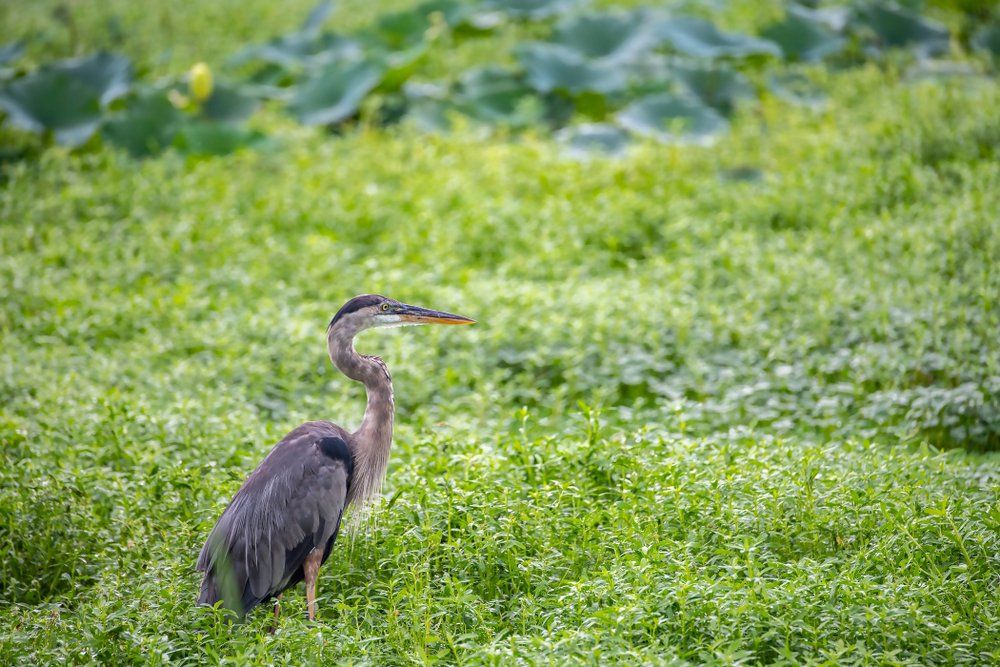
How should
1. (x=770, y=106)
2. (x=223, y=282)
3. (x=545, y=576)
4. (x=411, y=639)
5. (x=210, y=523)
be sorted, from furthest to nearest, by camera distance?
(x=770, y=106) < (x=223, y=282) < (x=210, y=523) < (x=545, y=576) < (x=411, y=639)

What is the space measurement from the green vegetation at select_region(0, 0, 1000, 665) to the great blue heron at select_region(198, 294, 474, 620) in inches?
5.8

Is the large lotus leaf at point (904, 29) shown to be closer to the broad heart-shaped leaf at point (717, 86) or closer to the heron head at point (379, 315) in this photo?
the broad heart-shaped leaf at point (717, 86)

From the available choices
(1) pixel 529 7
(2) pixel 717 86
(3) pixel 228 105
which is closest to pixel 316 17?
(1) pixel 529 7

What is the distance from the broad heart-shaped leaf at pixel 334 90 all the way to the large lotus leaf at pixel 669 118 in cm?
261

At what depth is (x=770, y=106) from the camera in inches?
378

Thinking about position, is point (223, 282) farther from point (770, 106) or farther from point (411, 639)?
point (770, 106)

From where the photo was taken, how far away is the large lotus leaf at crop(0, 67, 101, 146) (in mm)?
9086

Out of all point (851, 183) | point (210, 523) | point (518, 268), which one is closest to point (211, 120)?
A: point (518, 268)

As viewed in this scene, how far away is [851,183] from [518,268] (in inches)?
104

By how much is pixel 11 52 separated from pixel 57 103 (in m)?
2.44

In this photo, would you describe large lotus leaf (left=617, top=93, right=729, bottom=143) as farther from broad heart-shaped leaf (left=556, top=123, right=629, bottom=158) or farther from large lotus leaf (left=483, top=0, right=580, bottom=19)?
large lotus leaf (left=483, top=0, right=580, bottom=19)

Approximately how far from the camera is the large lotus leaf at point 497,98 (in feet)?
32.9

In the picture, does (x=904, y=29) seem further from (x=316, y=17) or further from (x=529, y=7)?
(x=316, y=17)

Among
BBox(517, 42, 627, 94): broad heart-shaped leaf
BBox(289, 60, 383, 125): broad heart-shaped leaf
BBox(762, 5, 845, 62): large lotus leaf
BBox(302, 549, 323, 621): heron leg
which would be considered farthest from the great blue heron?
BBox(762, 5, 845, 62): large lotus leaf
